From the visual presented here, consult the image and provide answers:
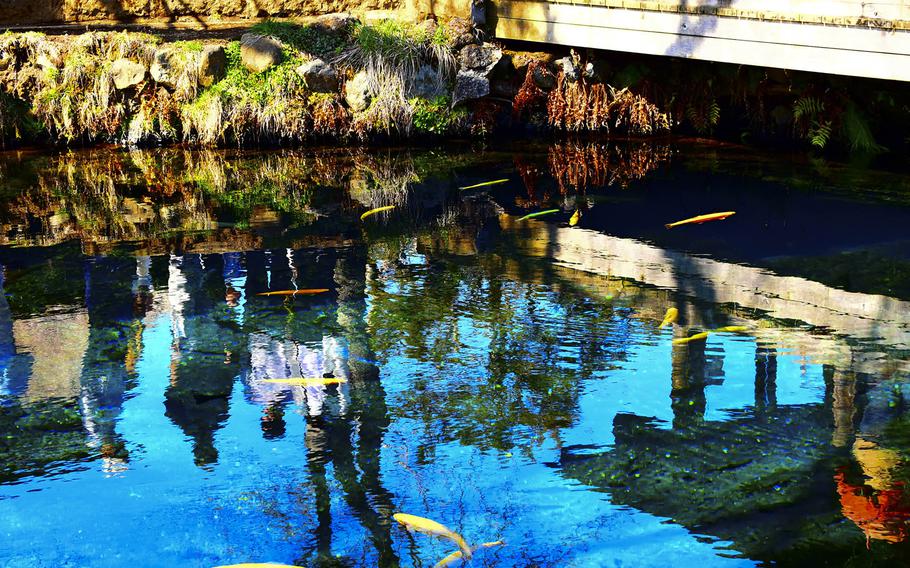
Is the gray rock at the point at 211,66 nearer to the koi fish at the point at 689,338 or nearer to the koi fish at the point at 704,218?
the koi fish at the point at 704,218

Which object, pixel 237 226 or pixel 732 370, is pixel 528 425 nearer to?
pixel 732 370

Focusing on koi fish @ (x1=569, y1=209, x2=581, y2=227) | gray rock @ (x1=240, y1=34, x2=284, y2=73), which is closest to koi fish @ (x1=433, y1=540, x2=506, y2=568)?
koi fish @ (x1=569, y1=209, x2=581, y2=227)

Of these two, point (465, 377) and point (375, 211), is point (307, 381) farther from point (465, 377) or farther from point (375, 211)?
point (375, 211)

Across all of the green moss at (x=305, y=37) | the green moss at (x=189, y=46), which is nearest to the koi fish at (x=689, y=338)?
the green moss at (x=305, y=37)

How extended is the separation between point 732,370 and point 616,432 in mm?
1014

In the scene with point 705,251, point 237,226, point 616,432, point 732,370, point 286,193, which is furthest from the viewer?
point 286,193

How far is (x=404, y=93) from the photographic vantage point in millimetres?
11758

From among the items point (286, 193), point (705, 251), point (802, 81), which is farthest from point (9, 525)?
point (802, 81)

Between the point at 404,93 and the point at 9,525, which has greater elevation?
the point at 404,93

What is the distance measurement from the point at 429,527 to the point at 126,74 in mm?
9549

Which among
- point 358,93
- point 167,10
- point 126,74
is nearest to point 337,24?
point 358,93

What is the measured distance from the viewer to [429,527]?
420cm

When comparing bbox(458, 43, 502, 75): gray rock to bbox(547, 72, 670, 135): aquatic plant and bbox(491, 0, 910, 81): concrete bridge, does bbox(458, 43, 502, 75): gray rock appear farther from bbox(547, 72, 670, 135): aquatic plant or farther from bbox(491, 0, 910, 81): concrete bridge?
bbox(547, 72, 670, 135): aquatic plant

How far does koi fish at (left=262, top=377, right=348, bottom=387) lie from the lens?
18.2 ft
